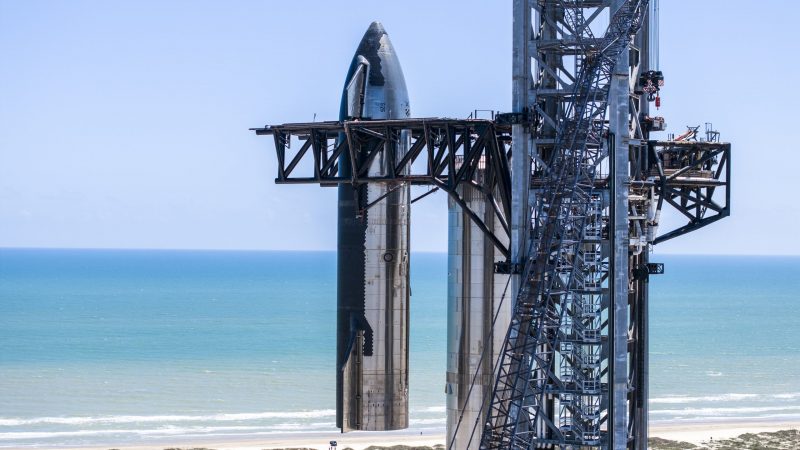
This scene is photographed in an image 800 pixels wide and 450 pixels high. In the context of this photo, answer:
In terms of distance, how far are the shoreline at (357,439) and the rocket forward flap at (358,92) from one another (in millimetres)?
41557

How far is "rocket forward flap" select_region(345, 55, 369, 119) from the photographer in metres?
52.1

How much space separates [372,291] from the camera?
52031 millimetres

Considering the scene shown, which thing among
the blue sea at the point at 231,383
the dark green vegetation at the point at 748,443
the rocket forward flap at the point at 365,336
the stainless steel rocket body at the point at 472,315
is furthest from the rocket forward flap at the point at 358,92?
the blue sea at the point at 231,383

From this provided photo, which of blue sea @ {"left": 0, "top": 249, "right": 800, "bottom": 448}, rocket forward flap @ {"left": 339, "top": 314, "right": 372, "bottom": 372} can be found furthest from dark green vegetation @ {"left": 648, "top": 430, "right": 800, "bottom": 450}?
rocket forward flap @ {"left": 339, "top": 314, "right": 372, "bottom": 372}

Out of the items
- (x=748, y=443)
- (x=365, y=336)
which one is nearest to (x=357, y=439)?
(x=748, y=443)

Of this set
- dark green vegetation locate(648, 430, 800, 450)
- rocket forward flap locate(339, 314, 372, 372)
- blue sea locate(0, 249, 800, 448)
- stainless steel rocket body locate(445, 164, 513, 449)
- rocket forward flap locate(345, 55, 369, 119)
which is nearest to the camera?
stainless steel rocket body locate(445, 164, 513, 449)

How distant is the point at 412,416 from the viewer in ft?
364

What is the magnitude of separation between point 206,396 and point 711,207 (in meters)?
85.0

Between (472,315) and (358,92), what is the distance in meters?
9.35

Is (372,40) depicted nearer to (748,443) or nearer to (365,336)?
(365,336)

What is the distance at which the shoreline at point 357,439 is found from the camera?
9350 centimetres

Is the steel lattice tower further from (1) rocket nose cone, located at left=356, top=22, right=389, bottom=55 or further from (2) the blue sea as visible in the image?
(2) the blue sea

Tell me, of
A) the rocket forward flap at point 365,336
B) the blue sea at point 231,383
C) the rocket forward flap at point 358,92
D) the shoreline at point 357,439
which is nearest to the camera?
the rocket forward flap at point 365,336

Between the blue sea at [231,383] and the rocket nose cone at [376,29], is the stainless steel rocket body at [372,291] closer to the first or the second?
the rocket nose cone at [376,29]
